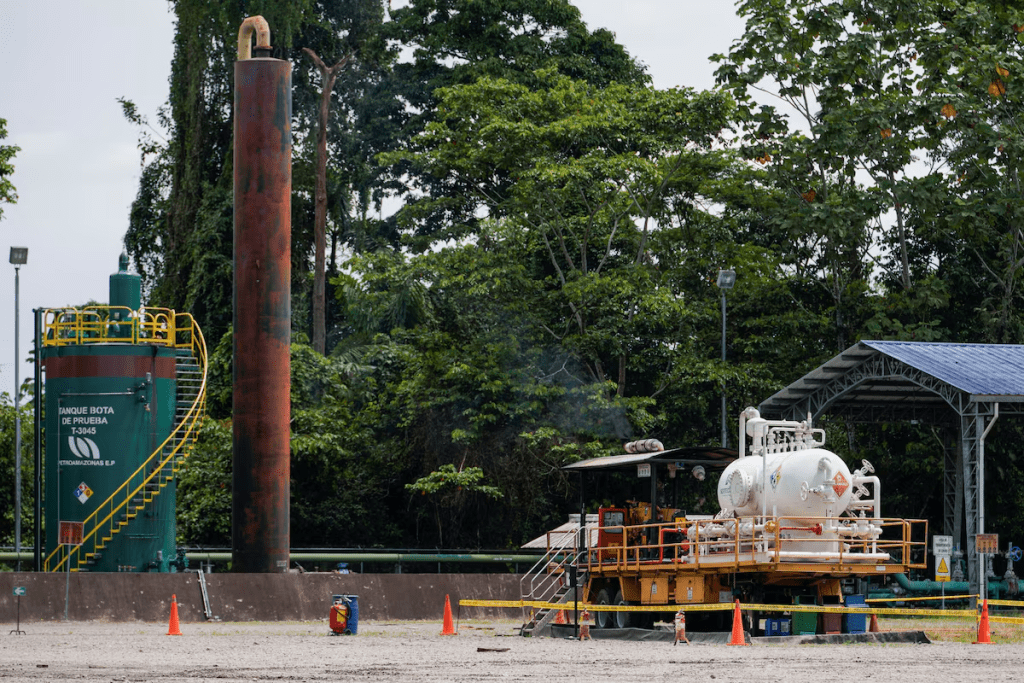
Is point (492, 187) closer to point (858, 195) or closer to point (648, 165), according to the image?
point (648, 165)

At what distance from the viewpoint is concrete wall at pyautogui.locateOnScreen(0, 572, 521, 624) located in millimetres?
26312

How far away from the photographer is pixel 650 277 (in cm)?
4634

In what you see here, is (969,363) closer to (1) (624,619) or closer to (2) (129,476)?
(1) (624,619)

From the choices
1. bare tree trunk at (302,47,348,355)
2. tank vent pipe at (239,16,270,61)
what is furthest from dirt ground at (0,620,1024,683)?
bare tree trunk at (302,47,348,355)

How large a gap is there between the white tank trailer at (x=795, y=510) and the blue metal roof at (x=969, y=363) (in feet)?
36.1

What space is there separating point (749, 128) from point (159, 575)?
2535 cm

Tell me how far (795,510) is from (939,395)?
13.0 meters

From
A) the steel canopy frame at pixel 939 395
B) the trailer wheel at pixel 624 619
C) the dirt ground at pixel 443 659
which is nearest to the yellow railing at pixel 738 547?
the trailer wheel at pixel 624 619

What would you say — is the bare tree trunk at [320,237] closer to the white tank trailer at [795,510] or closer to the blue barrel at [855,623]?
the white tank trailer at [795,510]

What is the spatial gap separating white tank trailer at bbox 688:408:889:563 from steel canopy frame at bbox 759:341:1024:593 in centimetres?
947

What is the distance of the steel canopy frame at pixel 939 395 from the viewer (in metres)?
34.5

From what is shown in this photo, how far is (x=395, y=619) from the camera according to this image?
99.3 feet

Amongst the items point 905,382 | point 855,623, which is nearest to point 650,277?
point 905,382

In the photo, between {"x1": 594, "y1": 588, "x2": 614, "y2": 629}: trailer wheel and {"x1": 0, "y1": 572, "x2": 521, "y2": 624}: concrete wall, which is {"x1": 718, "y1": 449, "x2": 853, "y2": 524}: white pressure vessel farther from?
{"x1": 0, "y1": 572, "x2": 521, "y2": 624}: concrete wall
